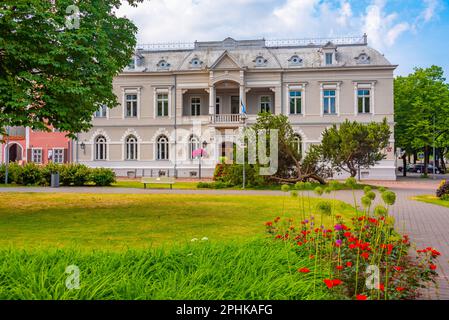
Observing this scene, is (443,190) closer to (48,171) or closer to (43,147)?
(48,171)

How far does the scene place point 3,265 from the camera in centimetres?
477

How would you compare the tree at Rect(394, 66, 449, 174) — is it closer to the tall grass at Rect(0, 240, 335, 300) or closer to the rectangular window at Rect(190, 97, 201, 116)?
the rectangular window at Rect(190, 97, 201, 116)

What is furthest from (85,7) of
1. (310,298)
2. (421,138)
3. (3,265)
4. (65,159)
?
(421,138)

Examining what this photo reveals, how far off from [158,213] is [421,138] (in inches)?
1666

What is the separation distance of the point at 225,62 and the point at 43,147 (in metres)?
22.4

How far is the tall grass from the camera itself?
12.9 feet

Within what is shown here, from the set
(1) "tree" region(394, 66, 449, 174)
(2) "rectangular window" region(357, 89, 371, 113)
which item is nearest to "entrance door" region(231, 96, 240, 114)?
(2) "rectangular window" region(357, 89, 371, 113)

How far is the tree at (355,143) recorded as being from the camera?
25.6 meters

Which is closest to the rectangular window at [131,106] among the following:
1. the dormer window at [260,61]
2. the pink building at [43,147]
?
the pink building at [43,147]

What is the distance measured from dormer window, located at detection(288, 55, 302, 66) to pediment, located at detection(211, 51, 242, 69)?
587 cm

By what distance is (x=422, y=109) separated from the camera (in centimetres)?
4516

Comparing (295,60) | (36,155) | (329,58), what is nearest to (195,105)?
(295,60)

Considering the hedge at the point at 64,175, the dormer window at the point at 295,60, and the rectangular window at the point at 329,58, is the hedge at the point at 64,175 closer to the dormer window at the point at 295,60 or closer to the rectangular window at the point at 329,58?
the dormer window at the point at 295,60

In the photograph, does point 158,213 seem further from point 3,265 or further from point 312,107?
point 312,107
